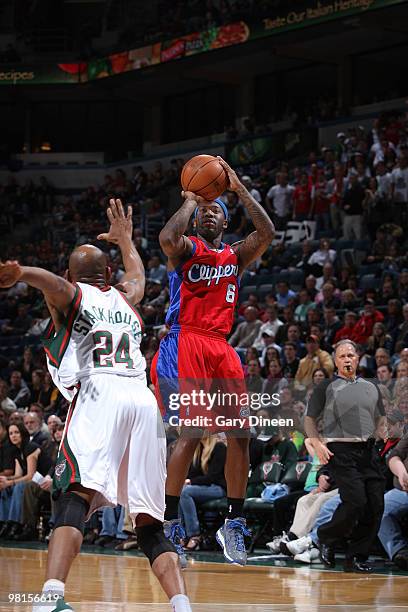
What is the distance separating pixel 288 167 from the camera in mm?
22359

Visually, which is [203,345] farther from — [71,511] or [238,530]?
[71,511]

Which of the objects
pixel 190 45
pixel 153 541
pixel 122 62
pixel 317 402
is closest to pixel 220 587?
pixel 317 402

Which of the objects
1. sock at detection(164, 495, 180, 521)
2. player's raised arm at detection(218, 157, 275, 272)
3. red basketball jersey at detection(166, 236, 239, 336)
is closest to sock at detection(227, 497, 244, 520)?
sock at detection(164, 495, 180, 521)

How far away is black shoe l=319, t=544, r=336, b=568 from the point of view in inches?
403

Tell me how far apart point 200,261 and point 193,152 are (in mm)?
21936

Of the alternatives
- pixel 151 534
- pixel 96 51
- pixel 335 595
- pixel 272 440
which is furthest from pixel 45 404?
pixel 96 51

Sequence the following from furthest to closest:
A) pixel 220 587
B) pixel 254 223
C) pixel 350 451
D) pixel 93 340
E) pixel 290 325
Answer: pixel 290 325 < pixel 350 451 < pixel 220 587 < pixel 254 223 < pixel 93 340

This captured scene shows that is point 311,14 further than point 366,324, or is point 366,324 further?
point 311,14

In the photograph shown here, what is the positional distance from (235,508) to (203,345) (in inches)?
48.0

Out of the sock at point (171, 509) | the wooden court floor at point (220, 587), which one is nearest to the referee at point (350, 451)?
the wooden court floor at point (220, 587)

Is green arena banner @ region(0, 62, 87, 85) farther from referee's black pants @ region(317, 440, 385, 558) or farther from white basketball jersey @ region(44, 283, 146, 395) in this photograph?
white basketball jersey @ region(44, 283, 146, 395)

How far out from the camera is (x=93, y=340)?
5.78 meters

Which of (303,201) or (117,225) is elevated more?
(303,201)

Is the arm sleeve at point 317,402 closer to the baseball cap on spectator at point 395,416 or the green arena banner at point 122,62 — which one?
the baseball cap on spectator at point 395,416
